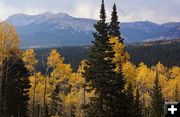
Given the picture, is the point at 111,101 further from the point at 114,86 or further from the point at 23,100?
the point at 23,100

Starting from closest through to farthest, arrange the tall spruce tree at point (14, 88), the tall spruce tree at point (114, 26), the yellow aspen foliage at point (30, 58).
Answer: the tall spruce tree at point (14, 88) → the tall spruce tree at point (114, 26) → the yellow aspen foliage at point (30, 58)

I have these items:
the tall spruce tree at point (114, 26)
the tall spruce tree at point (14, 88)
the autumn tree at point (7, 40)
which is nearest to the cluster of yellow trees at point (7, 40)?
the autumn tree at point (7, 40)

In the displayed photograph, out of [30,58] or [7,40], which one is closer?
[7,40]

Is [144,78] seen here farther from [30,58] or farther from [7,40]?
[7,40]

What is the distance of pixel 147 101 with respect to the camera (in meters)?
109

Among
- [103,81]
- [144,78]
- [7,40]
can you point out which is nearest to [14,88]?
[7,40]

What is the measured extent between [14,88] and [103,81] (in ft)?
50.0

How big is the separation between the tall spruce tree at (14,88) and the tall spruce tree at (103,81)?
12.7 metres

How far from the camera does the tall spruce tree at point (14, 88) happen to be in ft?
150

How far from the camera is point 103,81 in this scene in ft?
115

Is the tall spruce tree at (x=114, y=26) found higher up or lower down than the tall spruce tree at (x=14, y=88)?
higher up

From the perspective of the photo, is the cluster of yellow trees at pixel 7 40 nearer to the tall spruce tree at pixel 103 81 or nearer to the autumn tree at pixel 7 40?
the autumn tree at pixel 7 40

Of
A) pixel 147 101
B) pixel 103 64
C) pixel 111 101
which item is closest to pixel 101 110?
pixel 111 101

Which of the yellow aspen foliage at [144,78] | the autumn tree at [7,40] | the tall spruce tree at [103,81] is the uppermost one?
the autumn tree at [7,40]
